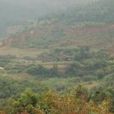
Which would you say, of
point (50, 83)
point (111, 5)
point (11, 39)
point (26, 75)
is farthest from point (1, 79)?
point (111, 5)

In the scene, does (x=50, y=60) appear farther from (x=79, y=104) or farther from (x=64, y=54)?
(x=79, y=104)

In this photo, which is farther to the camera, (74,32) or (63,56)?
(74,32)

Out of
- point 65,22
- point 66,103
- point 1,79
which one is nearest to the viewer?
point 66,103

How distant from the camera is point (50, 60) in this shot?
120 m

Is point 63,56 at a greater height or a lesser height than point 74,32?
lesser

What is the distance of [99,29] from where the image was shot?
482 feet

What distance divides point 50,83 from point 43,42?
173ft

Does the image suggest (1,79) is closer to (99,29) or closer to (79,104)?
(79,104)

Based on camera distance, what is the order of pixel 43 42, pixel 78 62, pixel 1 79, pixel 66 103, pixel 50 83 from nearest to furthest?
pixel 66 103 < pixel 1 79 < pixel 50 83 < pixel 78 62 < pixel 43 42

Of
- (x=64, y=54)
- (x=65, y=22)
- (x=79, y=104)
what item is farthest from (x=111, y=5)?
(x=79, y=104)

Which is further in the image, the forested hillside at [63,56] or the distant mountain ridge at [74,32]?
the distant mountain ridge at [74,32]

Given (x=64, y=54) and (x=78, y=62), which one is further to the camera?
(x=64, y=54)

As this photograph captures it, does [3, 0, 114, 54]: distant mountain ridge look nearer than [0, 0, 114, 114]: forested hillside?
No

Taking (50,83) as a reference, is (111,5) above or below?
above
